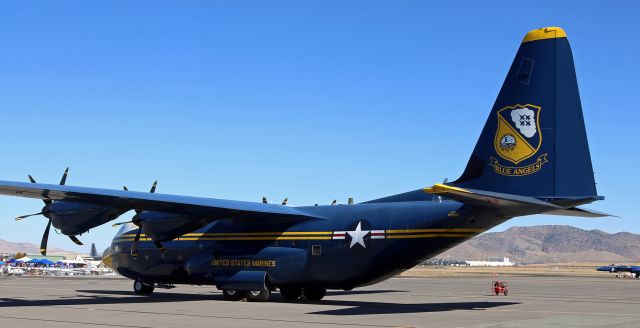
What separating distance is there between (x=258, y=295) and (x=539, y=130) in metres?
12.0

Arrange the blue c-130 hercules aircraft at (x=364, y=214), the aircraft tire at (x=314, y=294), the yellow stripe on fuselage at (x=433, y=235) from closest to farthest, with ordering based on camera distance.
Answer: the blue c-130 hercules aircraft at (x=364, y=214) → the yellow stripe on fuselage at (x=433, y=235) → the aircraft tire at (x=314, y=294)

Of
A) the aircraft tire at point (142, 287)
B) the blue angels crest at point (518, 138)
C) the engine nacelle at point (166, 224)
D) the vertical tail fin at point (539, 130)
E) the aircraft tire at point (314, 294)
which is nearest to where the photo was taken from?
the vertical tail fin at point (539, 130)

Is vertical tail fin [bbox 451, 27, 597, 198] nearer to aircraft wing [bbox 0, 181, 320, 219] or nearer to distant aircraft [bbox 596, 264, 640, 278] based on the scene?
aircraft wing [bbox 0, 181, 320, 219]

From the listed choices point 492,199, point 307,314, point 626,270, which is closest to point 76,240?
point 307,314

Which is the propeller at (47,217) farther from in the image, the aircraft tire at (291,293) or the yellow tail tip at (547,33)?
the yellow tail tip at (547,33)

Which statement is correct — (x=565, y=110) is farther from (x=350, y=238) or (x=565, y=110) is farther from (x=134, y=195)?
(x=134, y=195)

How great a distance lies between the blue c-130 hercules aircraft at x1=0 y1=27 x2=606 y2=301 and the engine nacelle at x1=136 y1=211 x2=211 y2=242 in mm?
42

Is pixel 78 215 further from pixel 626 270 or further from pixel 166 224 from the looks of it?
pixel 626 270

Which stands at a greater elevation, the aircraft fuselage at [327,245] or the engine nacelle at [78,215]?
the engine nacelle at [78,215]

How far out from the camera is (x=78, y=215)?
2638 cm

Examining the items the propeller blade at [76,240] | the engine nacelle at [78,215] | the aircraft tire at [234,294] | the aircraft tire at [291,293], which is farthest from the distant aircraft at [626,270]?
the engine nacelle at [78,215]

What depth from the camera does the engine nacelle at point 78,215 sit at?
2620 centimetres

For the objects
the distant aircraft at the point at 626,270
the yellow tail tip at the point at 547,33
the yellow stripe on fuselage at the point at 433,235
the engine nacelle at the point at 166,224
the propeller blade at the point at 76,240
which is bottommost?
the distant aircraft at the point at 626,270

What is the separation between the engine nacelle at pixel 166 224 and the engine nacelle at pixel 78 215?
1.51 metres
